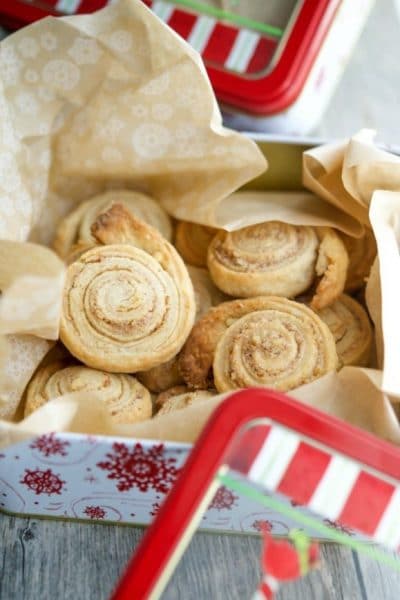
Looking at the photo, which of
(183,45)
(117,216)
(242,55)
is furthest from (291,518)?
(242,55)

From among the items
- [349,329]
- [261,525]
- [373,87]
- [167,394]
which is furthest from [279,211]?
[373,87]

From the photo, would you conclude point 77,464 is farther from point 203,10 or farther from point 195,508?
point 203,10

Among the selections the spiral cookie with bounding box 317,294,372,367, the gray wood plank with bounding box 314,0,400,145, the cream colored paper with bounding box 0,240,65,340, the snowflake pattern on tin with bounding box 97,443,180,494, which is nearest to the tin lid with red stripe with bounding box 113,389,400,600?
the snowflake pattern on tin with bounding box 97,443,180,494

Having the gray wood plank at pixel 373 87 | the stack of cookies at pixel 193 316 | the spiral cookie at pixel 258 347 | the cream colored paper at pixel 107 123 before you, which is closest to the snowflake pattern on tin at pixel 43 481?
the stack of cookies at pixel 193 316

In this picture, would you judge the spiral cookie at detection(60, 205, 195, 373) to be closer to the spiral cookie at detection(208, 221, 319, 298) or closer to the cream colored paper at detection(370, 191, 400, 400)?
the spiral cookie at detection(208, 221, 319, 298)

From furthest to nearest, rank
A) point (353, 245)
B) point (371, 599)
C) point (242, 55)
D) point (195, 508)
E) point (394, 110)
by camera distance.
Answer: point (394, 110)
point (242, 55)
point (353, 245)
point (371, 599)
point (195, 508)

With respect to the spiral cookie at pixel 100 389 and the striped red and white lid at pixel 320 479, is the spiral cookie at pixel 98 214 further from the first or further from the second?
the striped red and white lid at pixel 320 479

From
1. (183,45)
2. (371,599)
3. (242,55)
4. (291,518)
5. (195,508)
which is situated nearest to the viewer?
(195,508)
